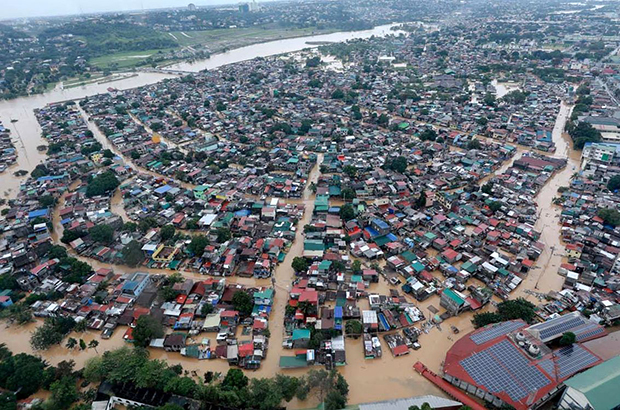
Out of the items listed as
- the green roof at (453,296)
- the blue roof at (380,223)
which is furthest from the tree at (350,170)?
the green roof at (453,296)

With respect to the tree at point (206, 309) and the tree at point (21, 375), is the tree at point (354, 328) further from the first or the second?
the tree at point (21, 375)

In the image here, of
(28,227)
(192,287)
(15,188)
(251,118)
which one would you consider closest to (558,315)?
(192,287)

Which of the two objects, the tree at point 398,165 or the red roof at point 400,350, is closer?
the red roof at point 400,350

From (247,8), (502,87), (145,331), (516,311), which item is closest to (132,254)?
(145,331)

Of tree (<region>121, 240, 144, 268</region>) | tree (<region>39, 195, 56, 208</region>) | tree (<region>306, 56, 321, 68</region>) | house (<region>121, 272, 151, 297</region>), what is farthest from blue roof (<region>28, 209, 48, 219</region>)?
tree (<region>306, 56, 321, 68</region>)

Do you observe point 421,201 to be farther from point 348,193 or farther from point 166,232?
point 166,232

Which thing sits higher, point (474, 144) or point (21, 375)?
point (474, 144)


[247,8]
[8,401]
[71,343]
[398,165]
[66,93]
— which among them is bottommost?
[71,343]

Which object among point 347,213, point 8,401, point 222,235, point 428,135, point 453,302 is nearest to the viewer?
point 8,401
